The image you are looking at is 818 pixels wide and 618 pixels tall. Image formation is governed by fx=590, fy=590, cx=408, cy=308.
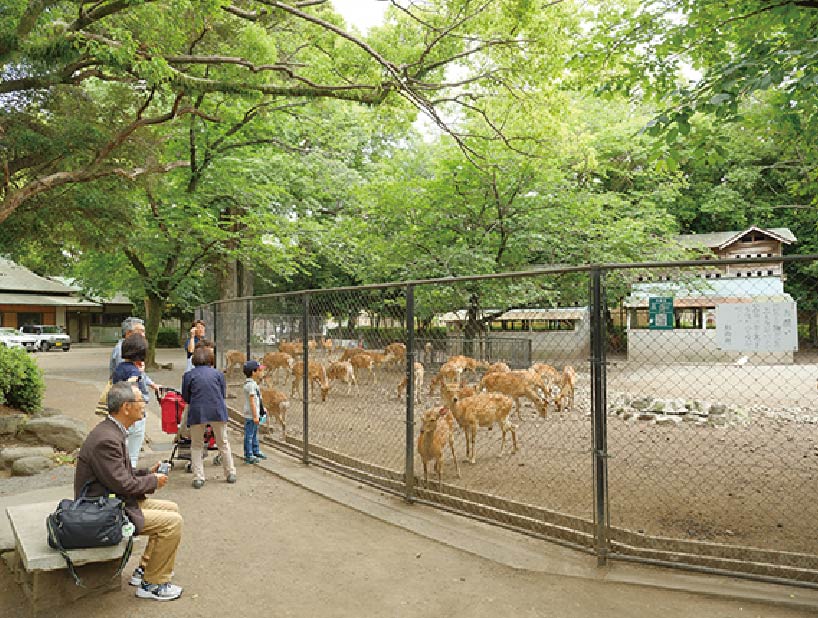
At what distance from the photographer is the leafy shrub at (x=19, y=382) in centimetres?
1017

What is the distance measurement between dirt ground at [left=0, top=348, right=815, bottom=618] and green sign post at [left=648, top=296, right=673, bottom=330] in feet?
6.59

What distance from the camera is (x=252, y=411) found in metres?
8.18

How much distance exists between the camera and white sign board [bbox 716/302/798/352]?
430 centimetres

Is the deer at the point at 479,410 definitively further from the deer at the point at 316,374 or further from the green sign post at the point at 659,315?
the deer at the point at 316,374

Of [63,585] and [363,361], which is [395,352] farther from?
[63,585]

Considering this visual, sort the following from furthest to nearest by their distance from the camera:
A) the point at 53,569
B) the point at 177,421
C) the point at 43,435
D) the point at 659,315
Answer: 1. the point at 43,435
2. the point at 177,421
3. the point at 659,315
4. the point at 53,569

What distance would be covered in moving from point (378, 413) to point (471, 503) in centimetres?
497

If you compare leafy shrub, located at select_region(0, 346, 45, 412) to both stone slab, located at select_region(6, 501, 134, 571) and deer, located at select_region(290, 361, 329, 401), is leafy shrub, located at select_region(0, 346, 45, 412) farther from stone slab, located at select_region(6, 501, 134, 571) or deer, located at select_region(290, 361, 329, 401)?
stone slab, located at select_region(6, 501, 134, 571)

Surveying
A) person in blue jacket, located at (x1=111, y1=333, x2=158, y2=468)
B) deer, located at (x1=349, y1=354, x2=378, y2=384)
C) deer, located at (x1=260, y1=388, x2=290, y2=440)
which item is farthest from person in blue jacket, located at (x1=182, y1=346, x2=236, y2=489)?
deer, located at (x1=349, y1=354, x2=378, y2=384)

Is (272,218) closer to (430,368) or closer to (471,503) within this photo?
(430,368)

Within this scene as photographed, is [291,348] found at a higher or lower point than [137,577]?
higher

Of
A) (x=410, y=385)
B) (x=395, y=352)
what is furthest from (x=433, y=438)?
(x=395, y=352)

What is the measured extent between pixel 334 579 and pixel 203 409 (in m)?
3.39

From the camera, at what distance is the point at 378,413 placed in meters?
10.8
